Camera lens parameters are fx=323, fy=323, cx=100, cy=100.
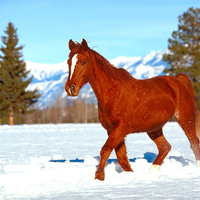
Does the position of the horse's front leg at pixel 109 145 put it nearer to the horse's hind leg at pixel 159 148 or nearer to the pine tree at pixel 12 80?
the horse's hind leg at pixel 159 148

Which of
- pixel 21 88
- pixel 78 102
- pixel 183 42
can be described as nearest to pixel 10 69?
pixel 21 88

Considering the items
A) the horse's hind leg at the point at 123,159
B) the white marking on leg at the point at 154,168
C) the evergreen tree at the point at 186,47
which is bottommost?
the white marking on leg at the point at 154,168

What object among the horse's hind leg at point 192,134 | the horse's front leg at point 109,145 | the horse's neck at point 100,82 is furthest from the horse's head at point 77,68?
the horse's hind leg at point 192,134

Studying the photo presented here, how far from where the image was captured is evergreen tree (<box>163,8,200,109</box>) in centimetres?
3422

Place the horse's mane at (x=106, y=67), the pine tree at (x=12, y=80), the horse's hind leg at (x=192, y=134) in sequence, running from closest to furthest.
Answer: the horse's mane at (x=106, y=67) < the horse's hind leg at (x=192, y=134) < the pine tree at (x=12, y=80)

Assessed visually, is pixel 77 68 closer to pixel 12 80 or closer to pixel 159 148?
pixel 159 148

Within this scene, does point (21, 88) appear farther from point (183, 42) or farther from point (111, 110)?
point (111, 110)

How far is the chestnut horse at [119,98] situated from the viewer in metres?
4.62

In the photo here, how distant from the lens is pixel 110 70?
4.97 metres

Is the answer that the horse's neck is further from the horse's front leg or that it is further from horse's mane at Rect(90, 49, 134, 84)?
the horse's front leg

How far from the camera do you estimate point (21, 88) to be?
33.7 metres

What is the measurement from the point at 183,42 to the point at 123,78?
32.1m

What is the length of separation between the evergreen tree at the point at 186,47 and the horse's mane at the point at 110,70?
29.8 metres

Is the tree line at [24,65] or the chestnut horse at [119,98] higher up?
the tree line at [24,65]
